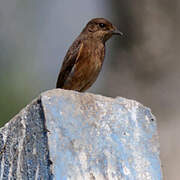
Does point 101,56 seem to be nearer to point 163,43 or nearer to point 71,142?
point 163,43

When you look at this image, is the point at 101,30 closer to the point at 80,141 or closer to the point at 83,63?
the point at 83,63

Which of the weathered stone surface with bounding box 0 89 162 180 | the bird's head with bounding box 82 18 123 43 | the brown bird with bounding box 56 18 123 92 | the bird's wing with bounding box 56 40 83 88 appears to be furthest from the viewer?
the bird's head with bounding box 82 18 123 43

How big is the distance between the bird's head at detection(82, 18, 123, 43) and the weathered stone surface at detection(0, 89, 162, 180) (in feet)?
11.3

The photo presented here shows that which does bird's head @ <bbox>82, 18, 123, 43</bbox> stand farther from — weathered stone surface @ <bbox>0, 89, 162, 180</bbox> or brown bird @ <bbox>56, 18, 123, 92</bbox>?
weathered stone surface @ <bbox>0, 89, 162, 180</bbox>

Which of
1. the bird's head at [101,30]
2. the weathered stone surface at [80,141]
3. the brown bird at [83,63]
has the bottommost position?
the weathered stone surface at [80,141]

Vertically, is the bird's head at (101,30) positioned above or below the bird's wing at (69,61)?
above

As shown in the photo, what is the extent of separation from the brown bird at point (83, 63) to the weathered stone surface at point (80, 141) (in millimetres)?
2832

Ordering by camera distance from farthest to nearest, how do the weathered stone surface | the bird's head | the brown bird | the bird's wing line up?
1. the bird's head
2. the bird's wing
3. the brown bird
4. the weathered stone surface

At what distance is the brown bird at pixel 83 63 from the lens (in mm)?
6410

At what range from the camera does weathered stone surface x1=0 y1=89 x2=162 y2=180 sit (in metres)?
3.21

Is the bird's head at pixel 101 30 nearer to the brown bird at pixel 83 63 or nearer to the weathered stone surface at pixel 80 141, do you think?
the brown bird at pixel 83 63

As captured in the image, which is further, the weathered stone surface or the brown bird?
the brown bird

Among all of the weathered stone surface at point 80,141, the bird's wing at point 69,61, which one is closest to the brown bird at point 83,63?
the bird's wing at point 69,61

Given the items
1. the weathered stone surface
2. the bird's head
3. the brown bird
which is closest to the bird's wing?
the brown bird
